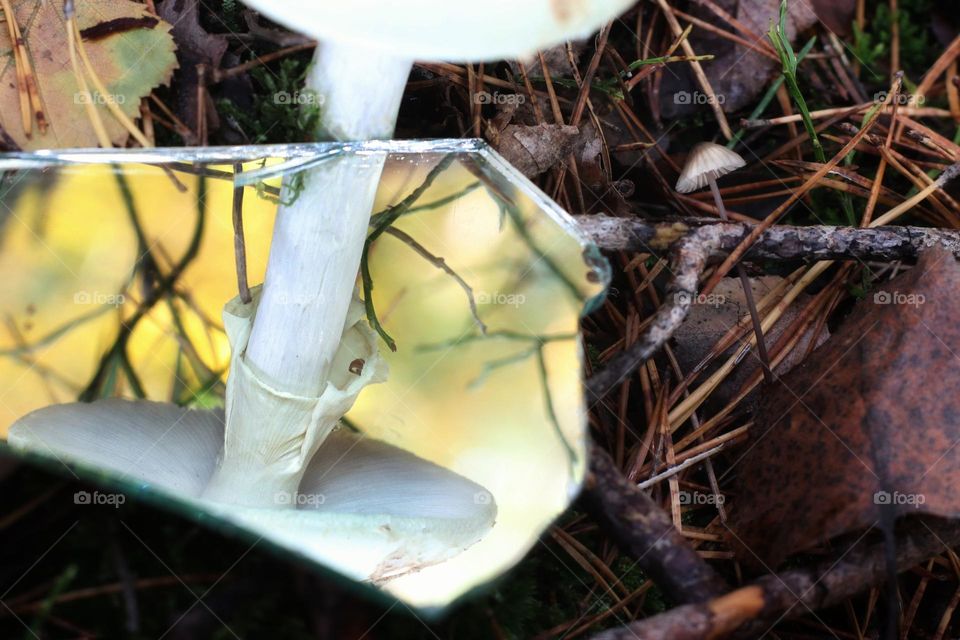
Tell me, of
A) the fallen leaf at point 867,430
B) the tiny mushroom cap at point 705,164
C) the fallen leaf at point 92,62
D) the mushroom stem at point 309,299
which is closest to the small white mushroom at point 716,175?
the tiny mushroom cap at point 705,164

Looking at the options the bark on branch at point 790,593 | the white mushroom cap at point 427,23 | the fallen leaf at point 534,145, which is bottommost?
the bark on branch at point 790,593

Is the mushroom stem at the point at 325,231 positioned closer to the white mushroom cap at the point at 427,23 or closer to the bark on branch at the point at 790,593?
the white mushroom cap at the point at 427,23

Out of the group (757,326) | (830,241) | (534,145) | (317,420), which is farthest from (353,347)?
(830,241)

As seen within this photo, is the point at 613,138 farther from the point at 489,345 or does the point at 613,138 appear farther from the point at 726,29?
the point at 489,345

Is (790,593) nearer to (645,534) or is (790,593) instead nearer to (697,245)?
(645,534)

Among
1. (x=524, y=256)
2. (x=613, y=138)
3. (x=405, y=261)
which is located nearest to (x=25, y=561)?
(x=405, y=261)

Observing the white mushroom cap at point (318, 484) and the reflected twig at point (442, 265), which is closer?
the white mushroom cap at point (318, 484)
